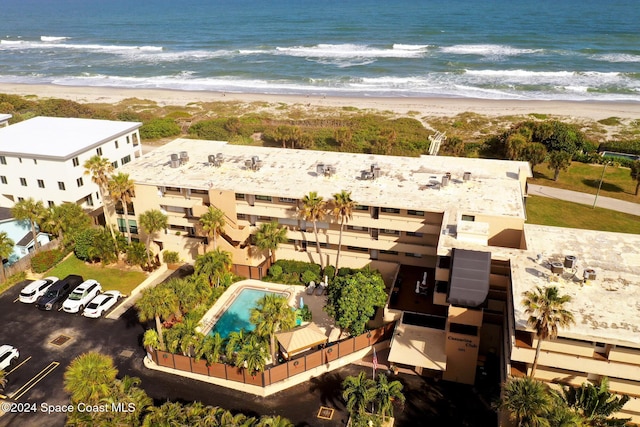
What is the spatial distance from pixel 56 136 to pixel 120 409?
4896cm

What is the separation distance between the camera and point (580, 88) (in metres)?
133

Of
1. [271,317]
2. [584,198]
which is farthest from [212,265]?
[584,198]

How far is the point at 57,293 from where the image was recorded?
50.8m

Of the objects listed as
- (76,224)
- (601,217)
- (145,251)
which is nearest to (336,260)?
(145,251)

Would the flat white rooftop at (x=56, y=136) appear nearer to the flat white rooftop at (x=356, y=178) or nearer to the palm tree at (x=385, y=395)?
the flat white rooftop at (x=356, y=178)

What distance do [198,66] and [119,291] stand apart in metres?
132

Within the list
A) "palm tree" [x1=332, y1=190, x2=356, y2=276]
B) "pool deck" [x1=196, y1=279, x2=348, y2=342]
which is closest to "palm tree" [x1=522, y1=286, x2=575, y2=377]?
"pool deck" [x1=196, y1=279, x2=348, y2=342]

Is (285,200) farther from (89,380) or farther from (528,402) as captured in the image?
(528,402)

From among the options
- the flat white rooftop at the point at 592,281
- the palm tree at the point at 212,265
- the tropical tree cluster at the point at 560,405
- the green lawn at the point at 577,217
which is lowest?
the green lawn at the point at 577,217

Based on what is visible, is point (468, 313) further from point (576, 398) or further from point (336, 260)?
point (336, 260)

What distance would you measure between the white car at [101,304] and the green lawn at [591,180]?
62.8 m

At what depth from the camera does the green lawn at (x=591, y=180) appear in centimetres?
7531

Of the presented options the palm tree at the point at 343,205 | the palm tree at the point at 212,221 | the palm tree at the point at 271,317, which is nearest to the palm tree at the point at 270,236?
the palm tree at the point at 212,221

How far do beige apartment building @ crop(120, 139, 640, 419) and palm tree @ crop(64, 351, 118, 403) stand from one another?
22.0 metres
